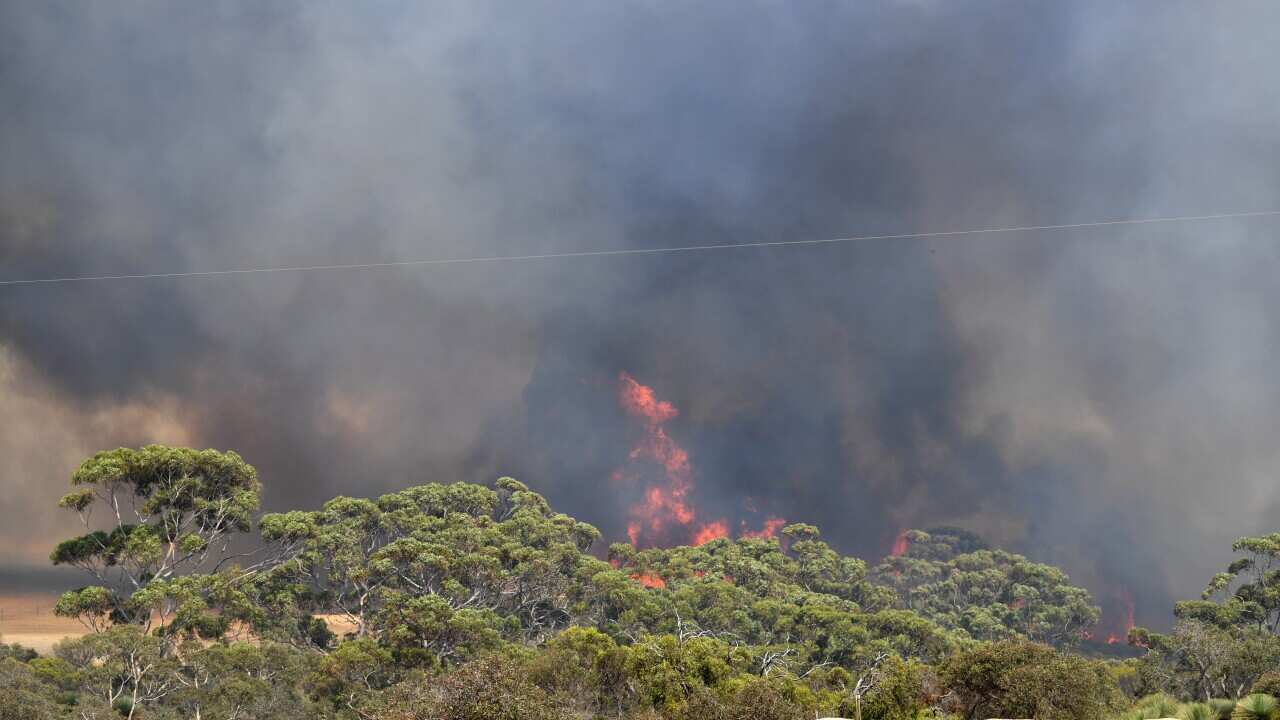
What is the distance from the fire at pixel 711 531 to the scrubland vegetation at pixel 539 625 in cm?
2957

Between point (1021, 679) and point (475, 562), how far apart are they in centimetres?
3710

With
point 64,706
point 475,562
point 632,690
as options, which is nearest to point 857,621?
point 632,690

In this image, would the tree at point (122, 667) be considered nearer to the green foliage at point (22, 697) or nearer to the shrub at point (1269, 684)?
the green foliage at point (22, 697)

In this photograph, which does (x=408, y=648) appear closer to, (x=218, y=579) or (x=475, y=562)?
(x=475, y=562)

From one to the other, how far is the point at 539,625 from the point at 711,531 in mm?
52868

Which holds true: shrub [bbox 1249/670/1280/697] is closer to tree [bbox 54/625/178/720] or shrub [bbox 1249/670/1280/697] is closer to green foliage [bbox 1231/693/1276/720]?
green foliage [bbox 1231/693/1276/720]

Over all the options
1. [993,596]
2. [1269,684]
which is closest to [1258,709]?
[1269,684]

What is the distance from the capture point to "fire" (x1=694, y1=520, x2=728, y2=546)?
381ft

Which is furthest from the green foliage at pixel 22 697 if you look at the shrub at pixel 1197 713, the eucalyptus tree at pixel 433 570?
the shrub at pixel 1197 713

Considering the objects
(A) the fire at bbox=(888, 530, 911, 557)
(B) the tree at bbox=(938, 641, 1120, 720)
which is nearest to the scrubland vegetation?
(B) the tree at bbox=(938, 641, 1120, 720)

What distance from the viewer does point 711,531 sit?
4614 inches

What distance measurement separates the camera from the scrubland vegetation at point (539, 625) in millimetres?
41531

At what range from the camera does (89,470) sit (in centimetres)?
5991

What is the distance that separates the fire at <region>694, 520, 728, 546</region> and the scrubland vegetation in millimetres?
29571
